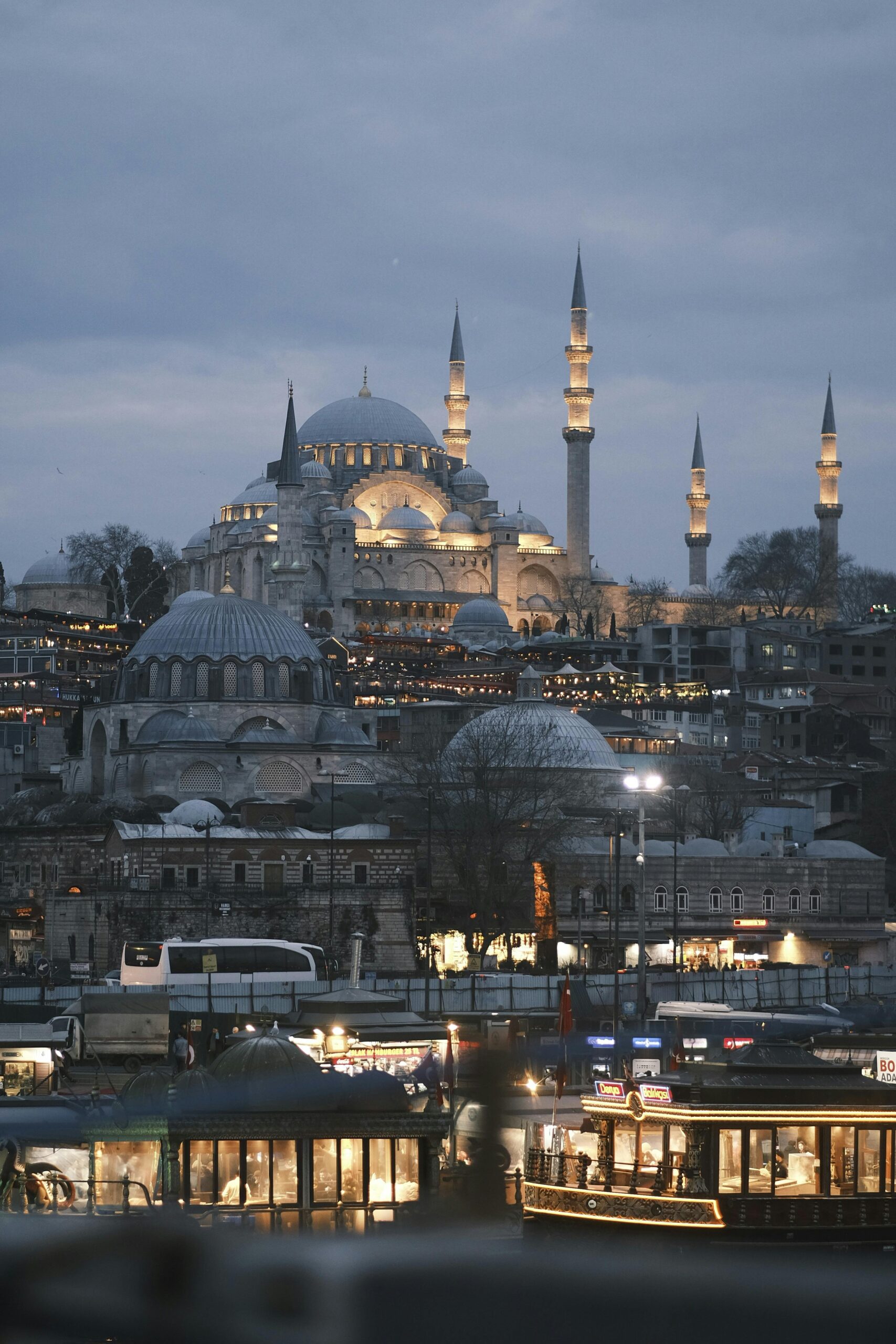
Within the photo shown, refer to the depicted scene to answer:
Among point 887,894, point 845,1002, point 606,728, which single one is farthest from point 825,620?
point 845,1002

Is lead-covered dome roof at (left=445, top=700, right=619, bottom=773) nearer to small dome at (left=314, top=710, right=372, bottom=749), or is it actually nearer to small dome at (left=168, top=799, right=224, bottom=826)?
small dome at (left=314, top=710, right=372, bottom=749)

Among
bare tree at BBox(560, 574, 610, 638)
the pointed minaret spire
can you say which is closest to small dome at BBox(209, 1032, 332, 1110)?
the pointed minaret spire

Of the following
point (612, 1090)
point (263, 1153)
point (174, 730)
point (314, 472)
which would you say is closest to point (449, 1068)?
point (612, 1090)

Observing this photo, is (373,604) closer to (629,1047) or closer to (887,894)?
(887,894)

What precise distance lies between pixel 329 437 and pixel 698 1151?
102285 mm

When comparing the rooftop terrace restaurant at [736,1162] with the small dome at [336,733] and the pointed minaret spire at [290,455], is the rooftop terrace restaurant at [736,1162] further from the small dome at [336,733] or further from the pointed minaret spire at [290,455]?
the pointed minaret spire at [290,455]

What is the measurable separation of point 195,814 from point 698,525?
73.8m

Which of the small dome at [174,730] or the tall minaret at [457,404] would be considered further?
the tall minaret at [457,404]

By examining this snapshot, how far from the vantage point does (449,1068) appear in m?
15.8

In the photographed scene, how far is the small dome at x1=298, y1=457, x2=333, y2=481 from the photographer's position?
10525 centimetres

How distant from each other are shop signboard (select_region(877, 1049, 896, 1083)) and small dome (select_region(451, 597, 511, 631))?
7866 centimetres

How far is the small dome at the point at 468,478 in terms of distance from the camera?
110125mm

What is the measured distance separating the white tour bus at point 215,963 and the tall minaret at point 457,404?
87.7 m

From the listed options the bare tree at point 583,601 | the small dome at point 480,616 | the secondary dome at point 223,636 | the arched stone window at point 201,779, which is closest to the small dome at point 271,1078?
the arched stone window at point 201,779
